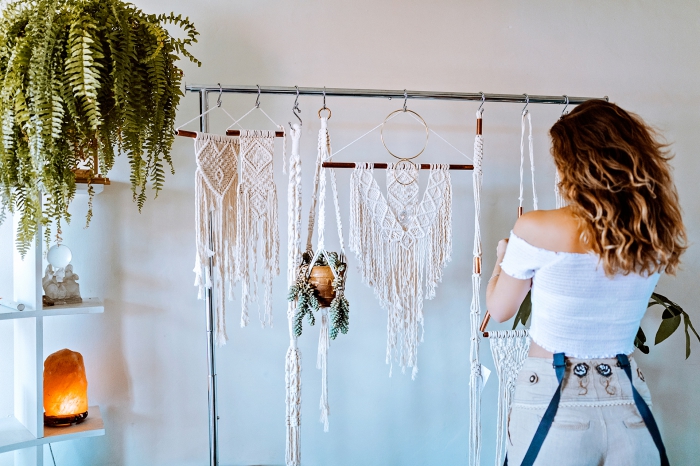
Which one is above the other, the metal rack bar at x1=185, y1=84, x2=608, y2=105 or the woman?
the metal rack bar at x1=185, y1=84, x2=608, y2=105

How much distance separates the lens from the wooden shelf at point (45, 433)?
169 centimetres

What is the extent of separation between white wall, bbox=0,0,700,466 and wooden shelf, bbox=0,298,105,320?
0.27 meters

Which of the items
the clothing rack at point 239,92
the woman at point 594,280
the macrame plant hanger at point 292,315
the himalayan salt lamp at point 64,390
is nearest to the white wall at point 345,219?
the himalayan salt lamp at point 64,390

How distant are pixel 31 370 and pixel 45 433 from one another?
0.20 meters

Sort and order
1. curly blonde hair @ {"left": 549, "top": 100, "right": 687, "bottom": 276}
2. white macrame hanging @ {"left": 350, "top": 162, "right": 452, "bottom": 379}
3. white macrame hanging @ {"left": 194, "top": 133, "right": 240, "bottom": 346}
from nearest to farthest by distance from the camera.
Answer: curly blonde hair @ {"left": 549, "top": 100, "right": 687, "bottom": 276} < white macrame hanging @ {"left": 194, "top": 133, "right": 240, "bottom": 346} < white macrame hanging @ {"left": 350, "top": 162, "right": 452, "bottom": 379}

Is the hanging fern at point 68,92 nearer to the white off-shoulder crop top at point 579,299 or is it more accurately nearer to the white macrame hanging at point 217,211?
the white macrame hanging at point 217,211

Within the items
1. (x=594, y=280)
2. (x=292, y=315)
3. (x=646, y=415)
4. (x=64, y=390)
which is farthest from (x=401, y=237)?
(x=64, y=390)

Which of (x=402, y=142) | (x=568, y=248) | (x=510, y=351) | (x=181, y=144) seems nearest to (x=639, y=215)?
(x=568, y=248)

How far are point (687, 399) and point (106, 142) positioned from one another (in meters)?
2.60

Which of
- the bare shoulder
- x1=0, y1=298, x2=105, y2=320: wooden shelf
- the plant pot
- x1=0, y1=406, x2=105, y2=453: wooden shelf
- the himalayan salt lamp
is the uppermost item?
the bare shoulder

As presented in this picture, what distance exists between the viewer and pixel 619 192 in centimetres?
128

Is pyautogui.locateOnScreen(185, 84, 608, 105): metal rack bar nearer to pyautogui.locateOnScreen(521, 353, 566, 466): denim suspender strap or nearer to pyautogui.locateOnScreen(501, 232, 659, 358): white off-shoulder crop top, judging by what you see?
pyautogui.locateOnScreen(501, 232, 659, 358): white off-shoulder crop top

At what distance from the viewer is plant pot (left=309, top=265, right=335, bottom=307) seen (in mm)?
1746

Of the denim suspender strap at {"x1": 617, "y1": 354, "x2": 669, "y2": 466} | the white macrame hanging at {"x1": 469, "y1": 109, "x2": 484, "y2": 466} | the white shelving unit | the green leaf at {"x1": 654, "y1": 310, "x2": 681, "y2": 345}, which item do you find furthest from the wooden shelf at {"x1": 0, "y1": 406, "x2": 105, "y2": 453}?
the green leaf at {"x1": 654, "y1": 310, "x2": 681, "y2": 345}
